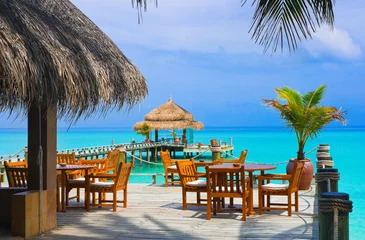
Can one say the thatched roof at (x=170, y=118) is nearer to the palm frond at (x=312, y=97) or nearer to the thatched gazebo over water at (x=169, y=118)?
the thatched gazebo over water at (x=169, y=118)

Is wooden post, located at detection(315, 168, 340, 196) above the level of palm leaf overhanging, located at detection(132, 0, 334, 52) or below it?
below

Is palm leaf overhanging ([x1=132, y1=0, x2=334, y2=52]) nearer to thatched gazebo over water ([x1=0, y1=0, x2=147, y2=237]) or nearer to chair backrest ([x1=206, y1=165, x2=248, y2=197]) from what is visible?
thatched gazebo over water ([x1=0, y1=0, x2=147, y2=237])

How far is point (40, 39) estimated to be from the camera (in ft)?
16.9

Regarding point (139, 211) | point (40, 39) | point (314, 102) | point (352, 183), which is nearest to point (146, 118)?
point (352, 183)

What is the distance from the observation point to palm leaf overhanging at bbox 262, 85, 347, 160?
10.7 meters

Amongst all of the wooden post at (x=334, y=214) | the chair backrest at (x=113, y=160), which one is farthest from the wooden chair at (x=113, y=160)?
the wooden post at (x=334, y=214)

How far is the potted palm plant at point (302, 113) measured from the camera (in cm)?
1073

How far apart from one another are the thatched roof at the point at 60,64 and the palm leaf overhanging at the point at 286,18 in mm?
1744

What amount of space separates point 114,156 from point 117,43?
298 centimetres

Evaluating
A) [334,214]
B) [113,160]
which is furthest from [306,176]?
[334,214]

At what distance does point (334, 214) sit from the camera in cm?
338

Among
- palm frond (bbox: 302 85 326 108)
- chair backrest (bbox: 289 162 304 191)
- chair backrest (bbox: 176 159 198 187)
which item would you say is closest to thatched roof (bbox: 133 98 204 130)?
palm frond (bbox: 302 85 326 108)

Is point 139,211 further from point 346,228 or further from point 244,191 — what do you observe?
point 346,228

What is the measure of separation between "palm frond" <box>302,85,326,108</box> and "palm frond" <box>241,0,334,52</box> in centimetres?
585
